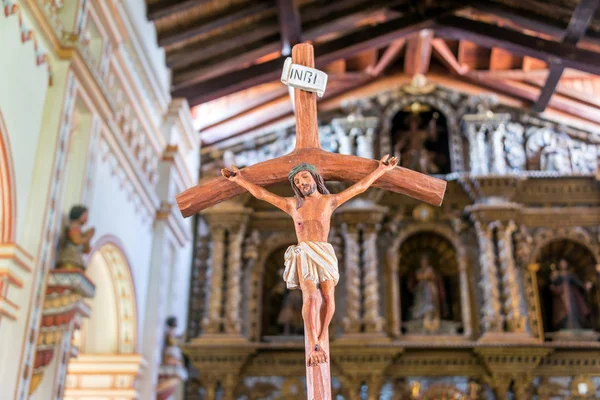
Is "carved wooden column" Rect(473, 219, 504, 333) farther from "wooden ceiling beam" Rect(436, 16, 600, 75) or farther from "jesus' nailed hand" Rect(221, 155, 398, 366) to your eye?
"jesus' nailed hand" Rect(221, 155, 398, 366)

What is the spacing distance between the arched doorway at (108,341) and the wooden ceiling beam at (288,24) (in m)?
3.63

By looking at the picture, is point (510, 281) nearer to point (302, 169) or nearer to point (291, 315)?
point (291, 315)

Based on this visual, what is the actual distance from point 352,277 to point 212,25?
12.8 feet

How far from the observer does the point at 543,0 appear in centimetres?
932

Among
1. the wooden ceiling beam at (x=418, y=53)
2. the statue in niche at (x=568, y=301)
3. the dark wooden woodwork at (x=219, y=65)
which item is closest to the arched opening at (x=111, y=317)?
the dark wooden woodwork at (x=219, y=65)

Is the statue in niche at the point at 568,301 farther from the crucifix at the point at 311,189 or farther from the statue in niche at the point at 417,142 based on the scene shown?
the crucifix at the point at 311,189

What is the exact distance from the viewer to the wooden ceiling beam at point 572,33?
8484mm

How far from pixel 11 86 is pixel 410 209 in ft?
21.9

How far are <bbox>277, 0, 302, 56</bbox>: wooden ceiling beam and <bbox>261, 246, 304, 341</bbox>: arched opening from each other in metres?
3.03

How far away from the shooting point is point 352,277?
9.86m

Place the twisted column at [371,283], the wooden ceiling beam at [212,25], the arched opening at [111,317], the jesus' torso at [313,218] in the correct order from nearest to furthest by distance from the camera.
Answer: the jesus' torso at [313,218], the arched opening at [111,317], the wooden ceiling beam at [212,25], the twisted column at [371,283]

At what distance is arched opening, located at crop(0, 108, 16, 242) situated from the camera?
5.04 meters

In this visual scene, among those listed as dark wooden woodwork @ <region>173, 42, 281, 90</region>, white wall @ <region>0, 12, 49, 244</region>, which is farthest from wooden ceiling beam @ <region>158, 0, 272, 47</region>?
white wall @ <region>0, 12, 49, 244</region>

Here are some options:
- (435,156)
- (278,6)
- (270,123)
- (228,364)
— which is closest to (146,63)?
(278,6)
